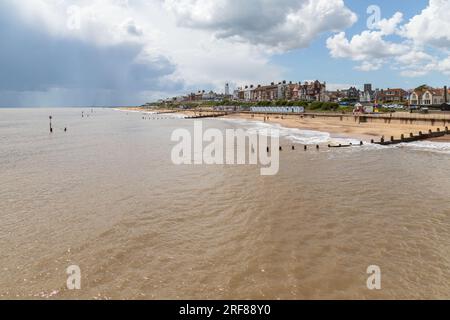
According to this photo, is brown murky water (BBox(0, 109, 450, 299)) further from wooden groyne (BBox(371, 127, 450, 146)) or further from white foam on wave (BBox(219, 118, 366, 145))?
white foam on wave (BBox(219, 118, 366, 145))

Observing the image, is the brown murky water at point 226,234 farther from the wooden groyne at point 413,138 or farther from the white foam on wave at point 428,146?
the wooden groyne at point 413,138

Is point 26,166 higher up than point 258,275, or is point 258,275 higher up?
point 26,166

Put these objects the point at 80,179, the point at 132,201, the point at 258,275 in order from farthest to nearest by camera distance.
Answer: the point at 80,179 → the point at 132,201 → the point at 258,275

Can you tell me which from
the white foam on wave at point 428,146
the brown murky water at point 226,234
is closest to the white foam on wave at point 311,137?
the white foam on wave at point 428,146

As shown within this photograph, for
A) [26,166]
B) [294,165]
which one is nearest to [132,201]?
[294,165]

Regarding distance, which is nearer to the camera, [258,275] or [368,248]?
[258,275]

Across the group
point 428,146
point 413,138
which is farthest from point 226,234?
point 413,138
